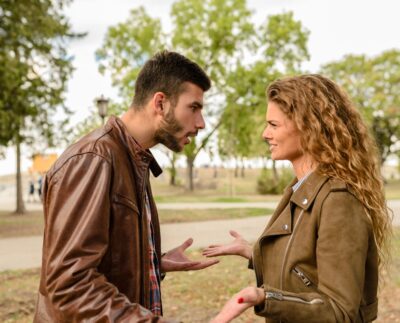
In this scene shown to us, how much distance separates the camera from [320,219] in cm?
213

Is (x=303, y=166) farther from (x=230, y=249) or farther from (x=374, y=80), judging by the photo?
(x=374, y=80)

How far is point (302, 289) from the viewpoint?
217cm

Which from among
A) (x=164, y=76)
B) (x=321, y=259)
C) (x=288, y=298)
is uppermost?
(x=164, y=76)

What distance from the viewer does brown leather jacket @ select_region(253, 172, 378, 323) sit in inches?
80.4

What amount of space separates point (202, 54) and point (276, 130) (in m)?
33.6

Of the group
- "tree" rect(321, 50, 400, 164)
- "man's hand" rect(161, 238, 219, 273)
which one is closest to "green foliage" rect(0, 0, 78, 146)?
"man's hand" rect(161, 238, 219, 273)

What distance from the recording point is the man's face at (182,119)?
240cm

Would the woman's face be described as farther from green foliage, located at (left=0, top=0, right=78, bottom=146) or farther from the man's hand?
green foliage, located at (left=0, top=0, right=78, bottom=146)

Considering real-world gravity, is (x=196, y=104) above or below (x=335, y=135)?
above

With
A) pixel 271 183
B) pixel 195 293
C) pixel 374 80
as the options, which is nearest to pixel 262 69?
pixel 271 183

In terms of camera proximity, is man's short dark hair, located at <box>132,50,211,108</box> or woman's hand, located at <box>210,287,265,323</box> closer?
woman's hand, located at <box>210,287,265,323</box>

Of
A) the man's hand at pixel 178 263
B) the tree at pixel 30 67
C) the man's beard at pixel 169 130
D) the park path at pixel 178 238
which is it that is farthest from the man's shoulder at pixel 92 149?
the tree at pixel 30 67

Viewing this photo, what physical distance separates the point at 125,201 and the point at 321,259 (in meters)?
0.83

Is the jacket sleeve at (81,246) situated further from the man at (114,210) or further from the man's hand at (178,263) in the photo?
the man's hand at (178,263)
